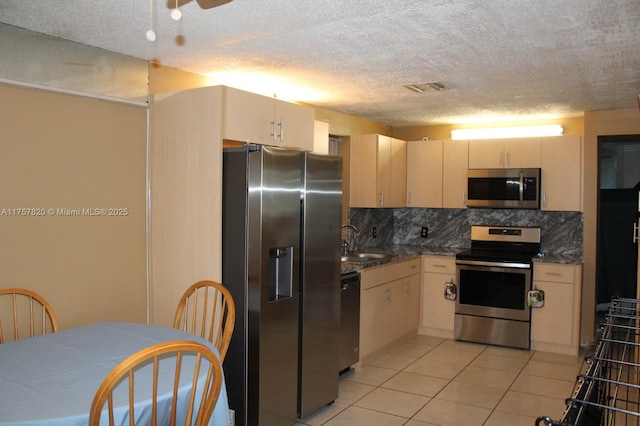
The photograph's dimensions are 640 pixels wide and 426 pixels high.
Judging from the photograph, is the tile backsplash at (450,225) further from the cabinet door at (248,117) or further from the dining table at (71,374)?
the dining table at (71,374)

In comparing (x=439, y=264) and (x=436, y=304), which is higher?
(x=439, y=264)

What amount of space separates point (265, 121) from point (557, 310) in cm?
352

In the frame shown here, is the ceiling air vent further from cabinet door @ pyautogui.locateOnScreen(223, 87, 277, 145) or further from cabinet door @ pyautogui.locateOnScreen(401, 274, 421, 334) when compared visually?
cabinet door @ pyautogui.locateOnScreen(401, 274, 421, 334)

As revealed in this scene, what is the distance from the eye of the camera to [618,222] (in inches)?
279

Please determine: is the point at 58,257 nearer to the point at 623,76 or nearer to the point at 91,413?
the point at 91,413

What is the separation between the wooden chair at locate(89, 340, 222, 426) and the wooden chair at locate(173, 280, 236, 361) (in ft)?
2.34

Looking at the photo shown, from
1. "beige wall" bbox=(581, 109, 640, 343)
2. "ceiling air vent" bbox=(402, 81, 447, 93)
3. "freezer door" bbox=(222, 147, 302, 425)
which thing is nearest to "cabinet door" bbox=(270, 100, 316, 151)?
"freezer door" bbox=(222, 147, 302, 425)

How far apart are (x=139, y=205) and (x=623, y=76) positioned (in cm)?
347

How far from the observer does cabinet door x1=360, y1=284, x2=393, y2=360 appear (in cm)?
453

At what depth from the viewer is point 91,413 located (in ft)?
5.18

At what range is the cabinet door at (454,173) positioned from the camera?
5.73m

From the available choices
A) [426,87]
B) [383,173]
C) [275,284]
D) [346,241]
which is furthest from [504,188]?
[275,284]

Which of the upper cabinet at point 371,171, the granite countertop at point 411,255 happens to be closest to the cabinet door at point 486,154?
the upper cabinet at point 371,171

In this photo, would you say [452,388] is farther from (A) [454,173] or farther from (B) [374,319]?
(A) [454,173]
